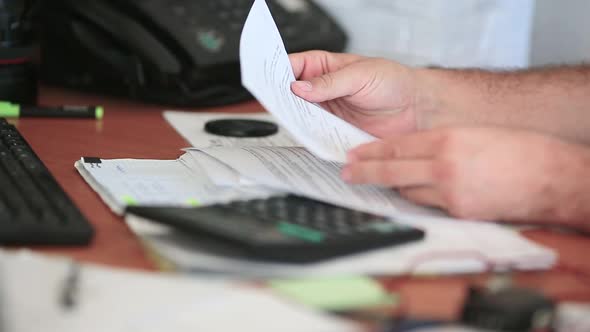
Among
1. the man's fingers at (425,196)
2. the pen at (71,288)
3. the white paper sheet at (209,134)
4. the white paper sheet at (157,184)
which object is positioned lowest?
the white paper sheet at (209,134)

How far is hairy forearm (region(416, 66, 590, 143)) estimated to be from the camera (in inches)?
41.2

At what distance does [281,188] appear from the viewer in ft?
2.55

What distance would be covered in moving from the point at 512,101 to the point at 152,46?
55 cm

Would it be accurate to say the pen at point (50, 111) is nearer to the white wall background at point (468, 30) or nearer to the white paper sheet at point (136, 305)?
the white wall background at point (468, 30)

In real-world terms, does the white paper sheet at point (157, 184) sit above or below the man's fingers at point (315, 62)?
below

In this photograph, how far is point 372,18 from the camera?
1.62 meters

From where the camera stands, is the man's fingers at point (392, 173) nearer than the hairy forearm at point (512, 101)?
→ Yes

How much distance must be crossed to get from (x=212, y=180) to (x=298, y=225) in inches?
8.2

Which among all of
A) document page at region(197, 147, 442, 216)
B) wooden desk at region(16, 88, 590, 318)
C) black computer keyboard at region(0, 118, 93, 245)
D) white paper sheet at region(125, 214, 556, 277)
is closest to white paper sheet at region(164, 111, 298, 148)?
wooden desk at region(16, 88, 590, 318)

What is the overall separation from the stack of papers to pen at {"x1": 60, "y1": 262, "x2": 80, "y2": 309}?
0.08 metres

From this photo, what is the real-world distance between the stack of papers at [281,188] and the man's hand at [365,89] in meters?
0.07

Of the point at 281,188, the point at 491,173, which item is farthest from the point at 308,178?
the point at 491,173

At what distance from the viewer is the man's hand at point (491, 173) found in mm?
749

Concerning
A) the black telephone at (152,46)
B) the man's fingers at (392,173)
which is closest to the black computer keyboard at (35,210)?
the man's fingers at (392,173)
